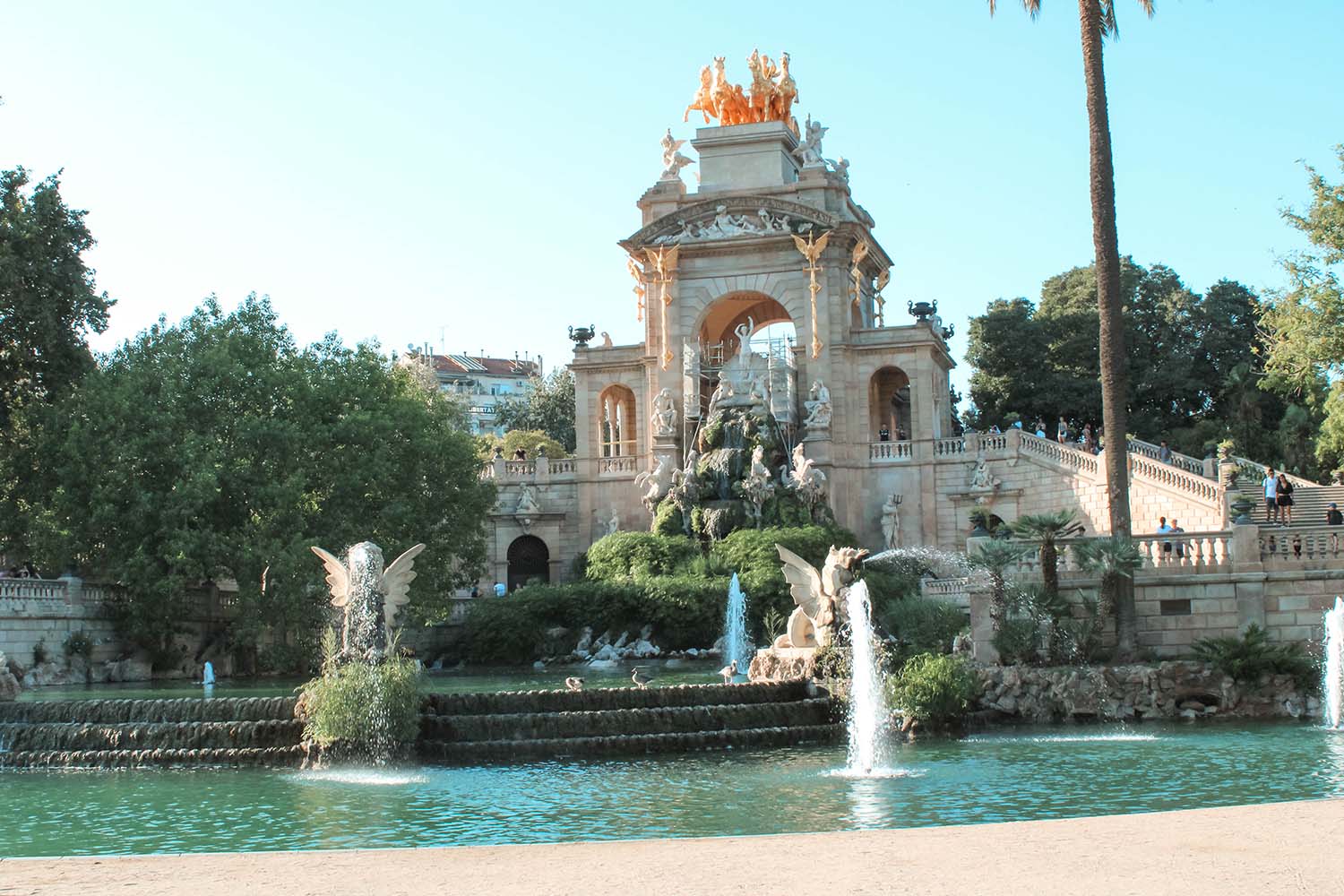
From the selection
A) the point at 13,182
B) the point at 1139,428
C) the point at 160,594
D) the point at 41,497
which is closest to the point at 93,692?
the point at 160,594

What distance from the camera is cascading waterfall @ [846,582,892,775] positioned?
20870mm

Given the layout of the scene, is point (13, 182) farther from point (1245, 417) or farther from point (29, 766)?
point (1245, 417)

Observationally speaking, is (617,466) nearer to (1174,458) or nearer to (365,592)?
(1174,458)

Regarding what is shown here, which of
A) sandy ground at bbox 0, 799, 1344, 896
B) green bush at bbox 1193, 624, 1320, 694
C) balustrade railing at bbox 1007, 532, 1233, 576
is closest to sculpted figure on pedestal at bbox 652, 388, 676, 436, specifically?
balustrade railing at bbox 1007, 532, 1233, 576

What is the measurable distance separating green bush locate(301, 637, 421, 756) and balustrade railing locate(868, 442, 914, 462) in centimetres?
2892

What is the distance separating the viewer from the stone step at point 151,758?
66.8 ft

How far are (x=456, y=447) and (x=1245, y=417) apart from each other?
1076 inches

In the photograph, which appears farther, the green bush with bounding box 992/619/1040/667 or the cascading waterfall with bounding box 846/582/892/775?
the green bush with bounding box 992/619/1040/667

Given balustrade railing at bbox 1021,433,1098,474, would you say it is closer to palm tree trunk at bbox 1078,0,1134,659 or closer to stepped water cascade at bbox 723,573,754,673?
stepped water cascade at bbox 723,573,754,673

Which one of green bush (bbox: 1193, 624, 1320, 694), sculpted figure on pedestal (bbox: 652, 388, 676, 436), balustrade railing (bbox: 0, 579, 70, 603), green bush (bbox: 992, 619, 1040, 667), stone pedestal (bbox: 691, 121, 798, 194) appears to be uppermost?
stone pedestal (bbox: 691, 121, 798, 194)

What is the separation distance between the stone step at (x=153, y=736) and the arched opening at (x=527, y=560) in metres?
28.7

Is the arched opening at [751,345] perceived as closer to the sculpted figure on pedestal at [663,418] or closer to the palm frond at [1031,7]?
the sculpted figure on pedestal at [663,418]

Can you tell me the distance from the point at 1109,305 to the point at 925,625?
5.90 m

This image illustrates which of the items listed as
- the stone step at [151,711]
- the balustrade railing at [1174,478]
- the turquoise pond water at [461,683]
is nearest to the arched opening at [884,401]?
the balustrade railing at [1174,478]
